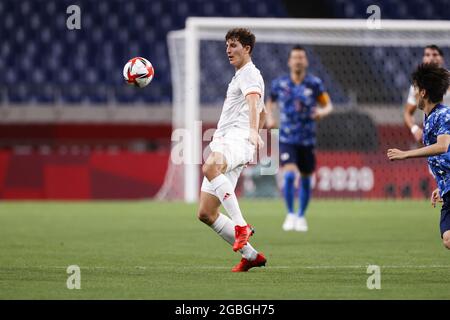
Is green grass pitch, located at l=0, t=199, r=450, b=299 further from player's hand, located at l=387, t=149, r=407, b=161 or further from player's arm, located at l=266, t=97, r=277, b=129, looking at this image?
player's arm, located at l=266, t=97, r=277, b=129

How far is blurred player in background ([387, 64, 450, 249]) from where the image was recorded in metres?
7.17

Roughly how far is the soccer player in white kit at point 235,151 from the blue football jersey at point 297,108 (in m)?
4.86

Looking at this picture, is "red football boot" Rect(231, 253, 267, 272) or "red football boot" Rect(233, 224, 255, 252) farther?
"red football boot" Rect(231, 253, 267, 272)

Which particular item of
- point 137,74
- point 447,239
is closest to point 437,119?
point 447,239

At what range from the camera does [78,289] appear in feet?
21.2

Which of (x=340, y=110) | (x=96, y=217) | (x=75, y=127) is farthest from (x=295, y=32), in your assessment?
(x=96, y=217)

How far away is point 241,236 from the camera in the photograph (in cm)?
758

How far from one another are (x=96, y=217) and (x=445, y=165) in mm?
7979

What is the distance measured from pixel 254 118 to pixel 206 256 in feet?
6.28

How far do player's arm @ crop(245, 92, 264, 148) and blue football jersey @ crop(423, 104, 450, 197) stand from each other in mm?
1216

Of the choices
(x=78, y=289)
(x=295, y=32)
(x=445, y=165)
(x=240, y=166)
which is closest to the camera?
(x=78, y=289)

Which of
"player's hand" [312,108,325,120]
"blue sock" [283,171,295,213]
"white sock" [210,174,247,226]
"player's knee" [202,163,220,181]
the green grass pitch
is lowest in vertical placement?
the green grass pitch

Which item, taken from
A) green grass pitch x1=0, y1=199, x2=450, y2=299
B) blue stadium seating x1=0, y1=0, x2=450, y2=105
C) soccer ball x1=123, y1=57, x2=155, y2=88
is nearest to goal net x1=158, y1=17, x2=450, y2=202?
blue stadium seating x1=0, y1=0, x2=450, y2=105
